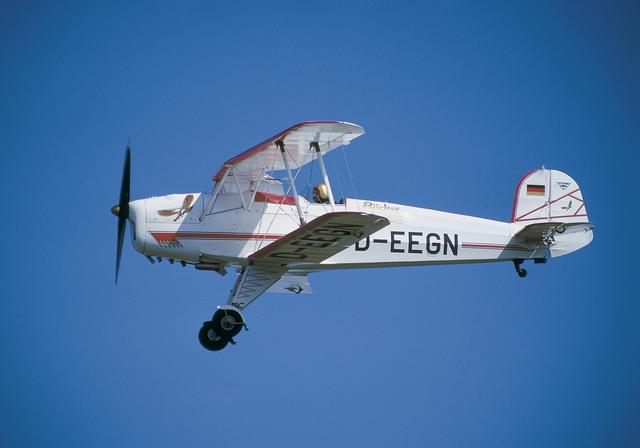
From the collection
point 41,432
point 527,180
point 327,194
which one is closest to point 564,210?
point 527,180

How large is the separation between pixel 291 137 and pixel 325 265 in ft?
8.50

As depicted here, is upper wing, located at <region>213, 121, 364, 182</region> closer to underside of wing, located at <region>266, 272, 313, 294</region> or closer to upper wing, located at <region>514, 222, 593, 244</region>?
underside of wing, located at <region>266, 272, 313, 294</region>

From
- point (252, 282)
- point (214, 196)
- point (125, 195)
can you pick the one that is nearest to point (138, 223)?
→ point (125, 195)

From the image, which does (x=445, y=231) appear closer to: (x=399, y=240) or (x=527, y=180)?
(x=399, y=240)

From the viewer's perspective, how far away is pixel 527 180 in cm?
1850

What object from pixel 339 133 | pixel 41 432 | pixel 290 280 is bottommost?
pixel 41 432

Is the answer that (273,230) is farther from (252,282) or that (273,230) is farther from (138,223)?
(138,223)

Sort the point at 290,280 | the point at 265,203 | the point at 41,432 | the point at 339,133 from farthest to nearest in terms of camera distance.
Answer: the point at 41,432
the point at 290,280
the point at 265,203
the point at 339,133

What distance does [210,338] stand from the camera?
15125mm

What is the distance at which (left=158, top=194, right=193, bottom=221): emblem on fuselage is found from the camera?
50.8ft

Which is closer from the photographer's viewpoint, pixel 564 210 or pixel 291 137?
pixel 291 137

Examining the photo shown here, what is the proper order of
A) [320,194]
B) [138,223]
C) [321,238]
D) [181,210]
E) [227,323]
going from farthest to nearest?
[320,194], [181,210], [138,223], [227,323], [321,238]

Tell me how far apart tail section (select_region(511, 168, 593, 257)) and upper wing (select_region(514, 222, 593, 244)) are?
0.39m

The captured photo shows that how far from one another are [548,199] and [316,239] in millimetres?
6364
